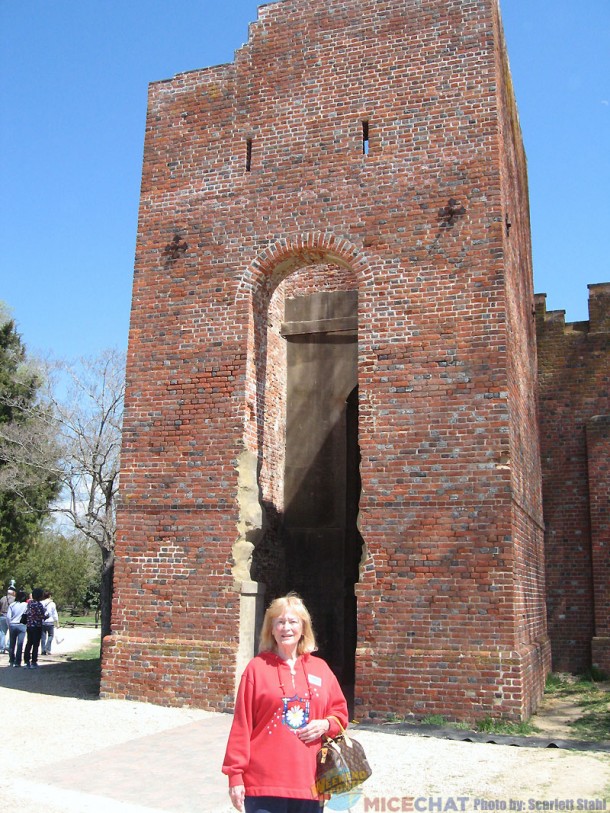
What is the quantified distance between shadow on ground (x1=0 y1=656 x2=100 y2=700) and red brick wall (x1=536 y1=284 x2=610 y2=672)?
837 cm

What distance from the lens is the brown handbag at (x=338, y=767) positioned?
127 inches

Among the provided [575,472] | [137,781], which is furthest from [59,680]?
[575,472]

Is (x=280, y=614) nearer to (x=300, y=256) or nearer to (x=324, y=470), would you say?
(x=300, y=256)

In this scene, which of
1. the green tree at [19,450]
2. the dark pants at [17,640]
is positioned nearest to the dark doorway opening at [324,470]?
the dark pants at [17,640]

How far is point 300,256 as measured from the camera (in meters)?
10.2

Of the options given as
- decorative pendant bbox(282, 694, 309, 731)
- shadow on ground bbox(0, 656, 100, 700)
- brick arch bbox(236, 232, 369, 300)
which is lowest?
shadow on ground bbox(0, 656, 100, 700)

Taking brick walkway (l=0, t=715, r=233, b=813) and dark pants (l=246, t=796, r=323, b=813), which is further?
brick walkway (l=0, t=715, r=233, b=813)

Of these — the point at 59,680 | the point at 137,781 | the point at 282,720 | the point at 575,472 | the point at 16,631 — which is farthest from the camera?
the point at 575,472

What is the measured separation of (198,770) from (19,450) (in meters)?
18.1

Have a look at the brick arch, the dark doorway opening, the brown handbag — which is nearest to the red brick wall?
the dark doorway opening

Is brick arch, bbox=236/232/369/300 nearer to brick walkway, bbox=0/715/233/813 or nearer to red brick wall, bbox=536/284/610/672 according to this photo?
brick walkway, bbox=0/715/233/813

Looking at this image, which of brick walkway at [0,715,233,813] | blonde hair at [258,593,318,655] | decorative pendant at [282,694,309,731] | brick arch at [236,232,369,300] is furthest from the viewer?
brick arch at [236,232,369,300]

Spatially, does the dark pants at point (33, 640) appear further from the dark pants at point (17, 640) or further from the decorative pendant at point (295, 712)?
the decorative pendant at point (295, 712)

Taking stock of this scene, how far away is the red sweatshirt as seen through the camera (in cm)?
321
